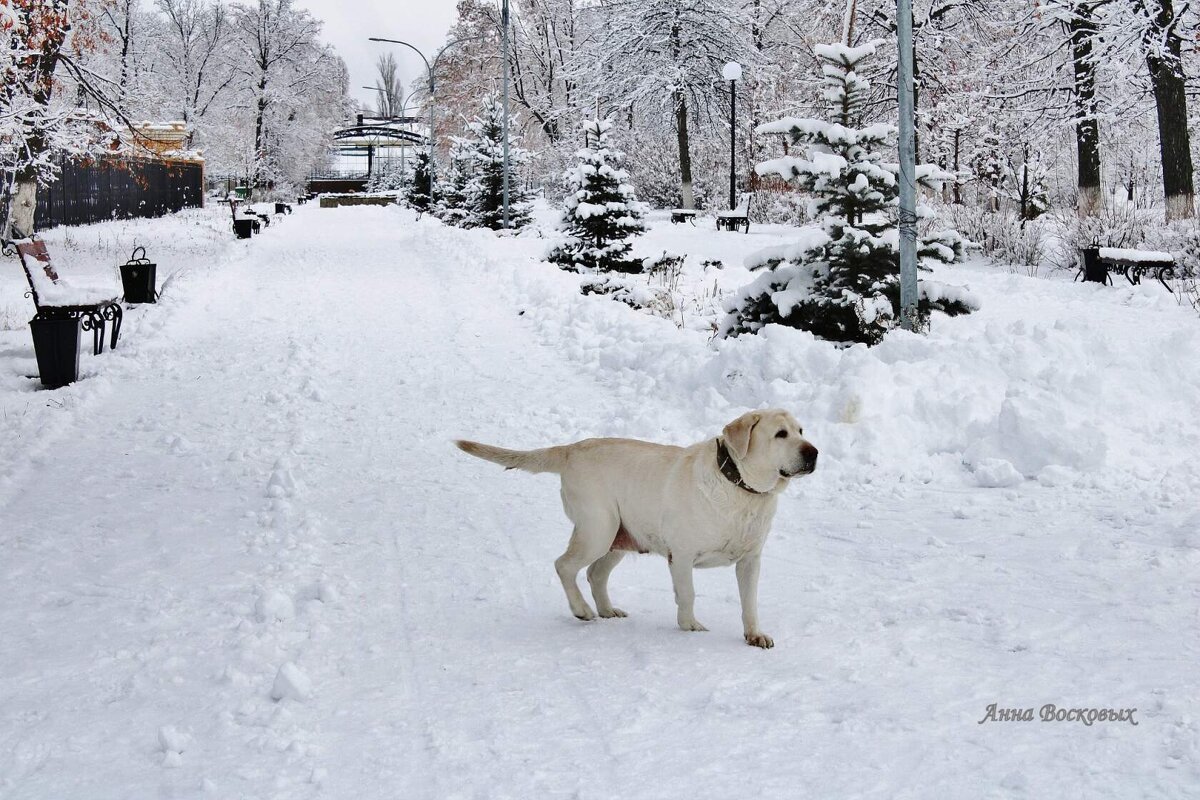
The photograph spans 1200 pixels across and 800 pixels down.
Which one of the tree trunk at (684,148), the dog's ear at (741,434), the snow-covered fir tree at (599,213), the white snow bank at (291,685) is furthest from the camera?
the tree trunk at (684,148)

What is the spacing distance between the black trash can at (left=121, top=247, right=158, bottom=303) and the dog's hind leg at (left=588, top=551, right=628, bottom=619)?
12.8 metres

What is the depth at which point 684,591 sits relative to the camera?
4.29m

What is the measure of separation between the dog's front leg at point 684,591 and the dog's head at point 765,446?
455 mm

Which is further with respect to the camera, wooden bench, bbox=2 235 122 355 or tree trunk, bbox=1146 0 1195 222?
tree trunk, bbox=1146 0 1195 222

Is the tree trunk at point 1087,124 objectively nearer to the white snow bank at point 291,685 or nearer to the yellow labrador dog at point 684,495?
the yellow labrador dog at point 684,495

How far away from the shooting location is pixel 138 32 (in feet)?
197

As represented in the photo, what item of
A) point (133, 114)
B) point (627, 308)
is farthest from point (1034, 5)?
point (133, 114)

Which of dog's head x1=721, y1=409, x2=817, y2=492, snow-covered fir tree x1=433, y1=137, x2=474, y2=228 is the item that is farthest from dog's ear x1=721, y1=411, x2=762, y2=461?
snow-covered fir tree x1=433, y1=137, x2=474, y2=228

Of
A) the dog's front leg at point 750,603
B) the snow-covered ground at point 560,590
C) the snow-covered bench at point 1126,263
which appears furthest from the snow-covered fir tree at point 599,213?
the dog's front leg at point 750,603

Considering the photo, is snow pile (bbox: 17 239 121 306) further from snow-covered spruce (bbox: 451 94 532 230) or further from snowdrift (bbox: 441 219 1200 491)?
snow-covered spruce (bbox: 451 94 532 230)

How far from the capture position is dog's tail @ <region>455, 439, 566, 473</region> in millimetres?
4422

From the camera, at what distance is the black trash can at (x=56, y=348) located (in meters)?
9.72

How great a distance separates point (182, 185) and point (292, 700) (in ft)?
166

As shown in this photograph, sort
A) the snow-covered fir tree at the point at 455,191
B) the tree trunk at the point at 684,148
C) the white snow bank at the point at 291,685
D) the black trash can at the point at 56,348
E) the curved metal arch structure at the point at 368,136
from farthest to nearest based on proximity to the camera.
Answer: the curved metal arch structure at the point at 368,136, the tree trunk at the point at 684,148, the snow-covered fir tree at the point at 455,191, the black trash can at the point at 56,348, the white snow bank at the point at 291,685
